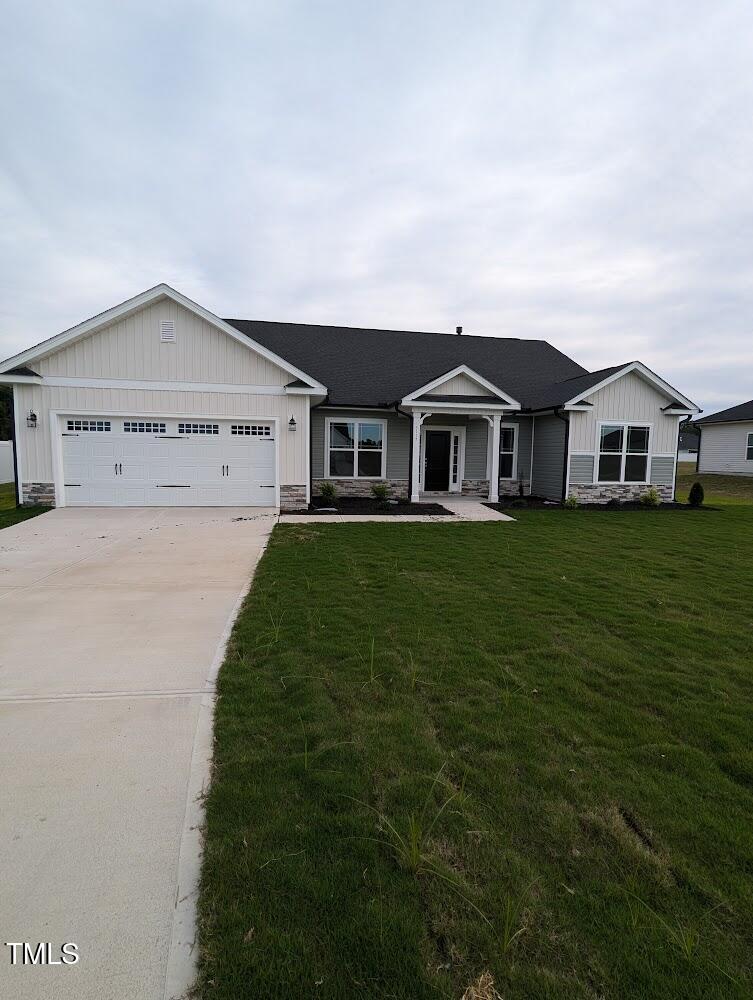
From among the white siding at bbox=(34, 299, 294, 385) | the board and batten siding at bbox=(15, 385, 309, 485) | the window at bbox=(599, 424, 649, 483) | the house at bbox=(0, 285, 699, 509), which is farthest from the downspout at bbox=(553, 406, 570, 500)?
the white siding at bbox=(34, 299, 294, 385)

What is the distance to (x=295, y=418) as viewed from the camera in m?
14.0

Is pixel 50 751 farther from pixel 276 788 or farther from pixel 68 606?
pixel 68 606

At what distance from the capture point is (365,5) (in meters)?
10.5

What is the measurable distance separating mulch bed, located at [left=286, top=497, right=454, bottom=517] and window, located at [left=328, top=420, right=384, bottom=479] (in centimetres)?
108

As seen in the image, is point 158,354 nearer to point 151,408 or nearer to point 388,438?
point 151,408

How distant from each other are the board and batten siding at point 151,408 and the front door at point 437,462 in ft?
16.4

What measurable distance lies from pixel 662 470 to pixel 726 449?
52.0 ft

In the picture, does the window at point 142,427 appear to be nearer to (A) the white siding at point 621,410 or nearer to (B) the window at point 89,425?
(B) the window at point 89,425

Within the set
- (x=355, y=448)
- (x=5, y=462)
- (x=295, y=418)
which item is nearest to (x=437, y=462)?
(x=355, y=448)

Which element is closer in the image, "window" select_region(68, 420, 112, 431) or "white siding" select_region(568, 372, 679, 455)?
"window" select_region(68, 420, 112, 431)

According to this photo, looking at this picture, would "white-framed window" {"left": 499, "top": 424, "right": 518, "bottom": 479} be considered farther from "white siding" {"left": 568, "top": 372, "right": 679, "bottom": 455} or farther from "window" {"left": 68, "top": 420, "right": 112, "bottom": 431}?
"window" {"left": 68, "top": 420, "right": 112, "bottom": 431}

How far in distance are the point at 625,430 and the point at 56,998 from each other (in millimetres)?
17765

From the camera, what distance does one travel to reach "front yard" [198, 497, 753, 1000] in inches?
67.0

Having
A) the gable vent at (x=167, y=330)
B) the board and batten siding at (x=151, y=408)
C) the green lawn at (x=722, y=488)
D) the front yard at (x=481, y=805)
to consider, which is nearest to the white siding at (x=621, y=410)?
the green lawn at (x=722, y=488)
